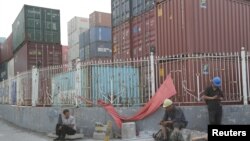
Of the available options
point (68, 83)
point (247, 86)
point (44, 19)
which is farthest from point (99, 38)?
point (247, 86)

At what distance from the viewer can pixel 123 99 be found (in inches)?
443

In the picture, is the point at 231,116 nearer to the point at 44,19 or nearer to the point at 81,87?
the point at 81,87

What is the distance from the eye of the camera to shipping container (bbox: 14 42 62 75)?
21.4m

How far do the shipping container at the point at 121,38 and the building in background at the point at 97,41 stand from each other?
6.17 metres

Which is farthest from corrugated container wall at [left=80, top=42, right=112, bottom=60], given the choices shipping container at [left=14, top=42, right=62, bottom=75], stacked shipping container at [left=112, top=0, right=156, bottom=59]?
stacked shipping container at [left=112, top=0, right=156, bottom=59]

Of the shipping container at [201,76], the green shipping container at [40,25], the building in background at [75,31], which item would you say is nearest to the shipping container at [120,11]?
the green shipping container at [40,25]

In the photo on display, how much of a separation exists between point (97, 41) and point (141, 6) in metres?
9.05

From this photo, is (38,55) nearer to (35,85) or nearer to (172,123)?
(35,85)

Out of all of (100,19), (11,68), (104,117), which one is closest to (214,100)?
(104,117)

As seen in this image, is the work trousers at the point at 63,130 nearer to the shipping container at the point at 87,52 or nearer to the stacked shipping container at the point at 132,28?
the stacked shipping container at the point at 132,28

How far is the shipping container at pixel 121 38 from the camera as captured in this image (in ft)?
52.5

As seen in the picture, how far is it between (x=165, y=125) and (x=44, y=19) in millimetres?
Result: 14441

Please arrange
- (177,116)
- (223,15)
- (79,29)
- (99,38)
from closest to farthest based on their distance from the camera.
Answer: (177,116) → (223,15) → (99,38) → (79,29)

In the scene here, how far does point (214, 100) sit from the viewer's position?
384 inches
